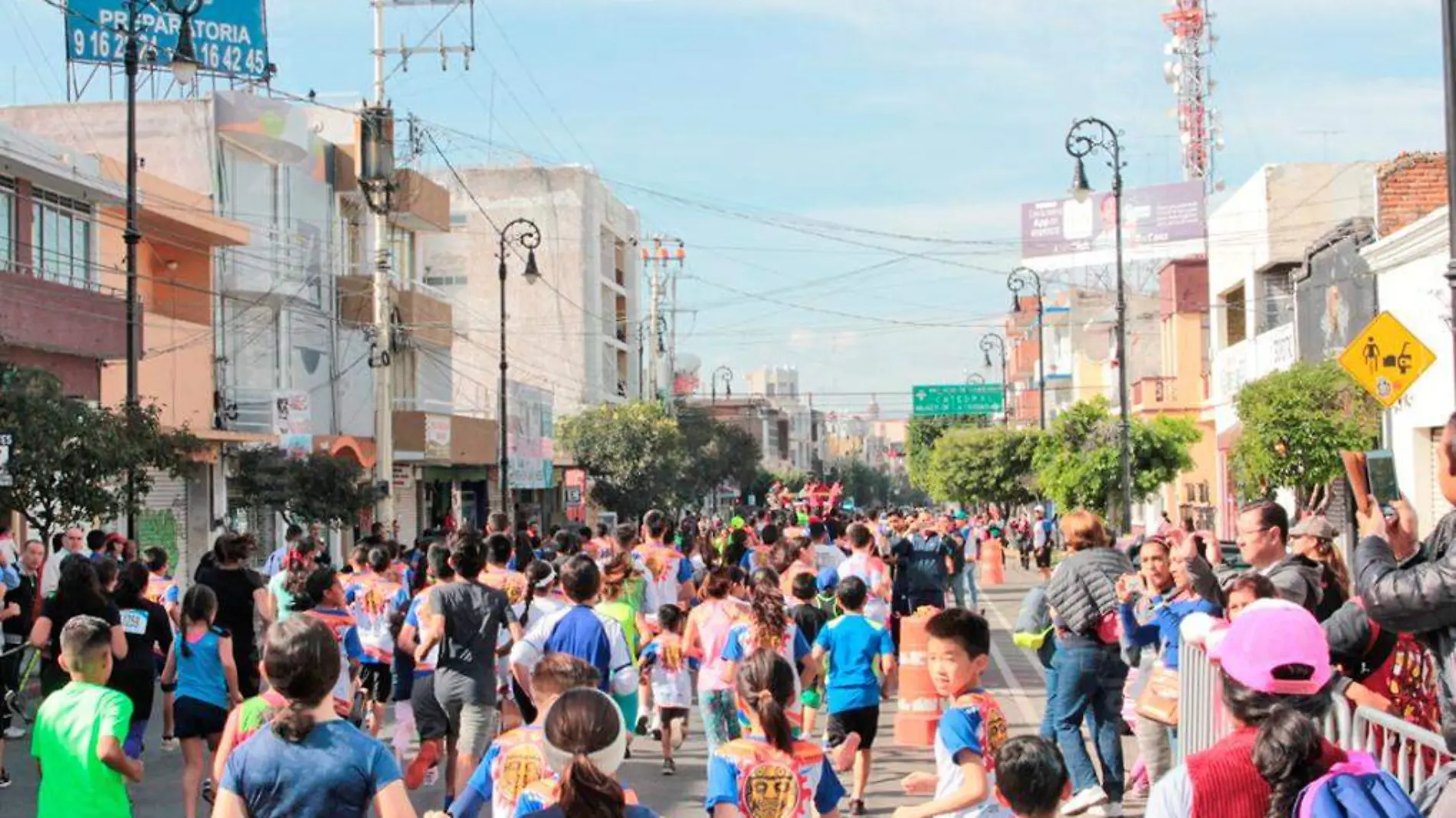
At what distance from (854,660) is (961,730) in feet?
13.8

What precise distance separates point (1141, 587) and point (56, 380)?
14259 millimetres

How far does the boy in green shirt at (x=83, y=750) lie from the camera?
6879 mm

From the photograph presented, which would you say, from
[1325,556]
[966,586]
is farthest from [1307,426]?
[1325,556]

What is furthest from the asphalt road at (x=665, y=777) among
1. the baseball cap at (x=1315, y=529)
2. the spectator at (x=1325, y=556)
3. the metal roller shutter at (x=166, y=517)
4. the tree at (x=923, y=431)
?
the tree at (x=923, y=431)

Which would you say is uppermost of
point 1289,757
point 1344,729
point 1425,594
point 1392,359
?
point 1392,359

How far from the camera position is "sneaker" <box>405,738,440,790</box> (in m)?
9.99

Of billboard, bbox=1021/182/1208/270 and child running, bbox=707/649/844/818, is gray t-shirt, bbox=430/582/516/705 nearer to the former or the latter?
child running, bbox=707/649/844/818

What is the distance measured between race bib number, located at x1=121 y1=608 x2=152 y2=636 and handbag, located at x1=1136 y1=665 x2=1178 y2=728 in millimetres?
6393

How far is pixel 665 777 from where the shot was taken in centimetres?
1234

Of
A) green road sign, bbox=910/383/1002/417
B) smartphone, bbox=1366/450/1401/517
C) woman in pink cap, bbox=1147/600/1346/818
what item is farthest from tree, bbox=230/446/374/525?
green road sign, bbox=910/383/1002/417

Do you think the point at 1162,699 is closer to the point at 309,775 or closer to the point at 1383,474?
the point at 1383,474

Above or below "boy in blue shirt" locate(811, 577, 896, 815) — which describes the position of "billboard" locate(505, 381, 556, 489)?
above

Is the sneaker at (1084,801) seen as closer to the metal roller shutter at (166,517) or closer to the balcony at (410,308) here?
the metal roller shutter at (166,517)

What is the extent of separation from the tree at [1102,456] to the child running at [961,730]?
107 ft
